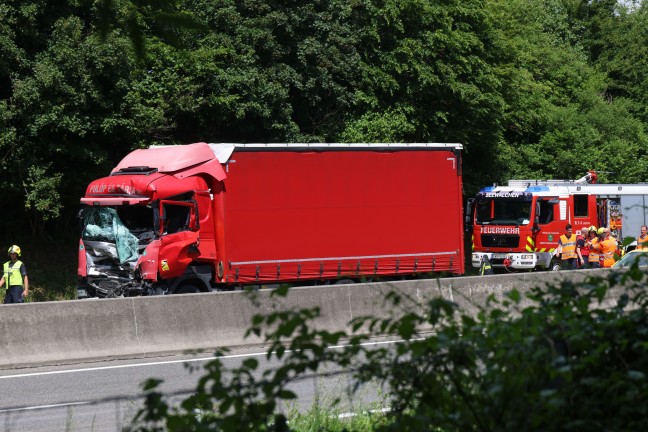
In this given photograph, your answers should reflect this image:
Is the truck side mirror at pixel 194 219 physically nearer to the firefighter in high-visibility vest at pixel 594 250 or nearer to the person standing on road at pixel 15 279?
the person standing on road at pixel 15 279

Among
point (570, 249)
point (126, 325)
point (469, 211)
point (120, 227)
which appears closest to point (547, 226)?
point (469, 211)

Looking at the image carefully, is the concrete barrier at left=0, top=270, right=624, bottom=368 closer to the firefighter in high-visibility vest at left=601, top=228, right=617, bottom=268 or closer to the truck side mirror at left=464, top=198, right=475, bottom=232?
the firefighter in high-visibility vest at left=601, top=228, right=617, bottom=268

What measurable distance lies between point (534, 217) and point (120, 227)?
15.6 meters

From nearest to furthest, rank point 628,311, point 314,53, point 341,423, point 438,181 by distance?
point 628,311
point 341,423
point 438,181
point 314,53

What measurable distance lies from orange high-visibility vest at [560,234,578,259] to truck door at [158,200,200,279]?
30.6ft

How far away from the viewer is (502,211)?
32.9 m

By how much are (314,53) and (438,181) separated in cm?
966

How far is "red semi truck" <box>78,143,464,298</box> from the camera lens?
2080 centimetres

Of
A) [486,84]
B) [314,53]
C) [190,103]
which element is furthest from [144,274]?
[486,84]

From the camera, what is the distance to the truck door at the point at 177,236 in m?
20.5

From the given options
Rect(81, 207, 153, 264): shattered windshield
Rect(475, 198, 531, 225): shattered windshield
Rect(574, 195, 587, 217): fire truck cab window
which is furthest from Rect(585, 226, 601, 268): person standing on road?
Rect(81, 207, 153, 264): shattered windshield

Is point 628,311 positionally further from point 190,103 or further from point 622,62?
point 622,62

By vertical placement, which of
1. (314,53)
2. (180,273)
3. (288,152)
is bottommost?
(180,273)

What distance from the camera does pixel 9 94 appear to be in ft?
88.6
